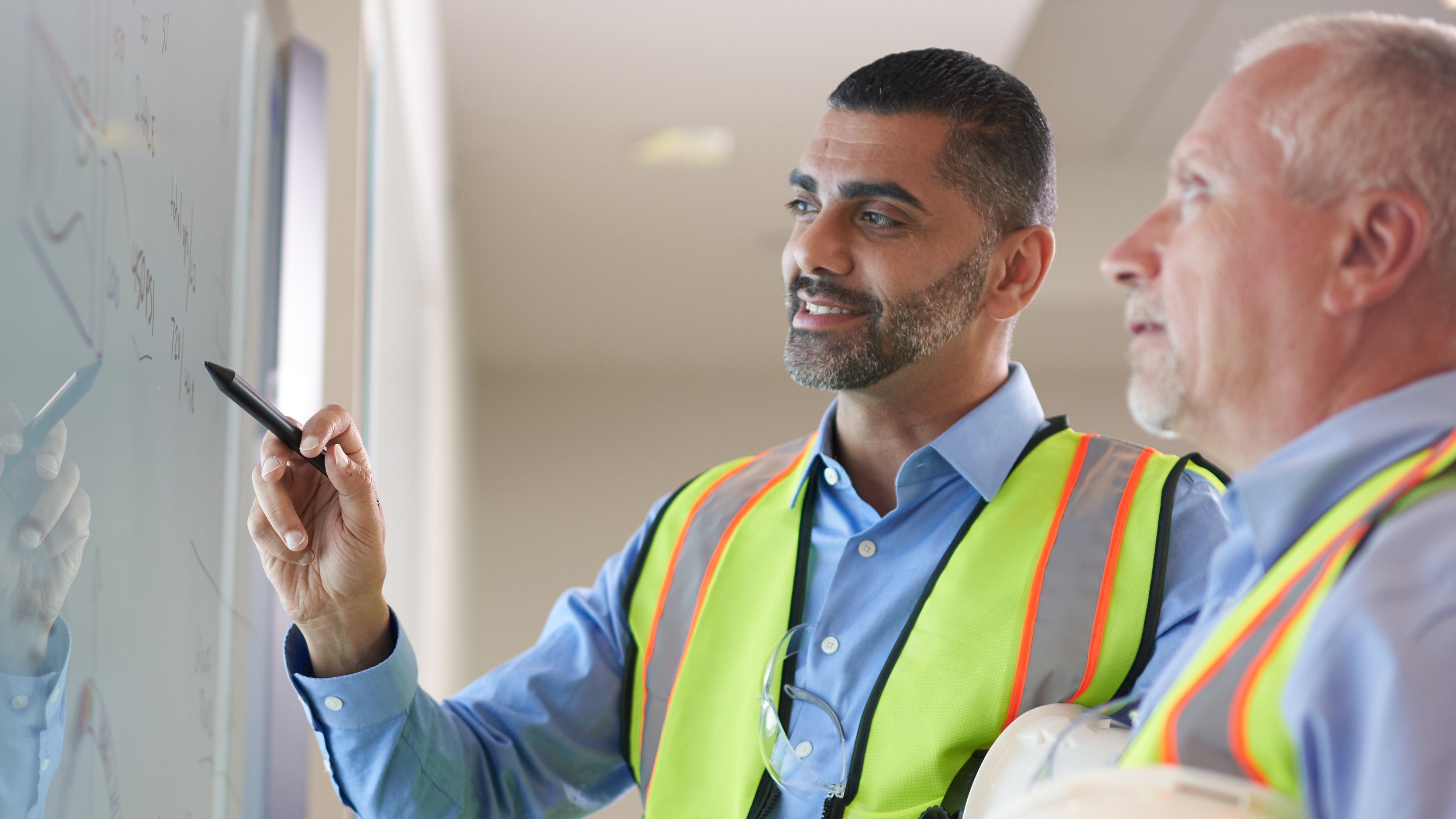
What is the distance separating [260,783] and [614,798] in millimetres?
438

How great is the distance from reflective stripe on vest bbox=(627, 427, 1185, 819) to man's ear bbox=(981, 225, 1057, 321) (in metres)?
0.18

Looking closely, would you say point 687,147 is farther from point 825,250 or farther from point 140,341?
point 140,341

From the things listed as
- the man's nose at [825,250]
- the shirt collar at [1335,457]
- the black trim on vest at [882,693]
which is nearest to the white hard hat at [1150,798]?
the shirt collar at [1335,457]

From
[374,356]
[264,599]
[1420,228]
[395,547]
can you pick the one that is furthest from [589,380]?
[1420,228]

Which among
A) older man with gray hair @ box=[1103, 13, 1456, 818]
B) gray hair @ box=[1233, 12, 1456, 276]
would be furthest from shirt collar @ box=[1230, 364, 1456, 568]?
gray hair @ box=[1233, 12, 1456, 276]

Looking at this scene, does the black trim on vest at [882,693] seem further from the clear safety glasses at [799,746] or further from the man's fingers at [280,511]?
the man's fingers at [280,511]

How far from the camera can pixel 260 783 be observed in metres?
1.22

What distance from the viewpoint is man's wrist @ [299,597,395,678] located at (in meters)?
1.06

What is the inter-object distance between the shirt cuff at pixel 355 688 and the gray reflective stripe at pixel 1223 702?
73 centimetres

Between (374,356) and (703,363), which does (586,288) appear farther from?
(374,356)

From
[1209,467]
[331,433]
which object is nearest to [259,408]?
[331,433]

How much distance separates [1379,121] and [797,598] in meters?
0.74

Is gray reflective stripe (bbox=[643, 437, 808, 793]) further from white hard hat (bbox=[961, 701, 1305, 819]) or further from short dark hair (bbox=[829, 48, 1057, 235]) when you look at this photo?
white hard hat (bbox=[961, 701, 1305, 819])

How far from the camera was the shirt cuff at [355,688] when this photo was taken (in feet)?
3.57
